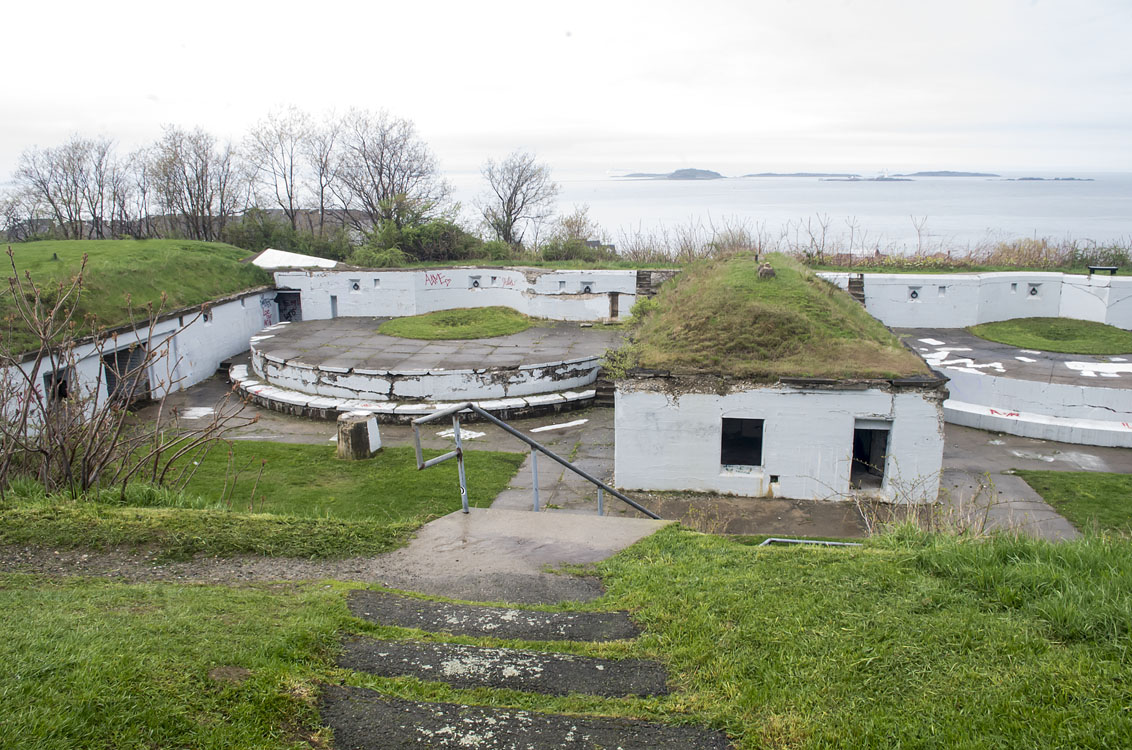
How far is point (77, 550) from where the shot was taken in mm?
5250

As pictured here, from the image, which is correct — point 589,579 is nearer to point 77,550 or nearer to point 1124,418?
point 77,550

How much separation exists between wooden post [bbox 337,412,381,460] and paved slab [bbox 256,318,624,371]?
121 inches

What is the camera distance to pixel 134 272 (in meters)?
17.9

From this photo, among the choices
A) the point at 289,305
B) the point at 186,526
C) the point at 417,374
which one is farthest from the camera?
the point at 289,305

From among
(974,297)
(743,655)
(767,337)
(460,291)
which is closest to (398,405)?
(767,337)

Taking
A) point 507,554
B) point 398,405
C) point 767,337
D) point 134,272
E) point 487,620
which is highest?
point 134,272

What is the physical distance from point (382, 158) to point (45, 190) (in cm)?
1444

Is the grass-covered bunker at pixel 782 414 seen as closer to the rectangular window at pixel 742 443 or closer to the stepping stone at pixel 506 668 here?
the rectangular window at pixel 742 443

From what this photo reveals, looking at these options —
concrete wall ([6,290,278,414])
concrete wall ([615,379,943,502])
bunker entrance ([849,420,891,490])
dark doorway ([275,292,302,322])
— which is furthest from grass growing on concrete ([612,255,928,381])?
dark doorway ([275,292,302,322])

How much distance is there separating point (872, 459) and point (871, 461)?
129 mm

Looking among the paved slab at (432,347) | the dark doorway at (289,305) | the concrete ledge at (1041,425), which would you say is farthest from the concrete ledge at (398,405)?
the dark doorway at (289,305)

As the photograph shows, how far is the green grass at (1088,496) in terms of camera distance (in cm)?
956

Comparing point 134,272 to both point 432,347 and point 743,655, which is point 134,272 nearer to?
point 432,347

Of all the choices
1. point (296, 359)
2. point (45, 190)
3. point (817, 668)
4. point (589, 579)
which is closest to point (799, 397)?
point (589, 579)
